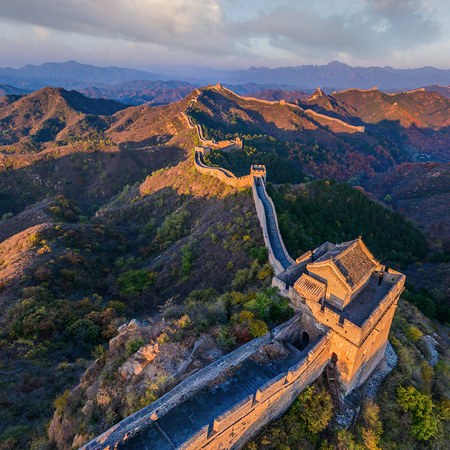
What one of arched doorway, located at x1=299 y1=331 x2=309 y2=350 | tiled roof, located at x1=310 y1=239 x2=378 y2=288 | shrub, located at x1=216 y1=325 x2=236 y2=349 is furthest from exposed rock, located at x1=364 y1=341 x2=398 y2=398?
shrub, located at x1=216 y1=325 x2=236 y2=349

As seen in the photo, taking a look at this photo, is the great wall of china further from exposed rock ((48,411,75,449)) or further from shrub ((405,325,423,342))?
shrub ((405,325,423,342))

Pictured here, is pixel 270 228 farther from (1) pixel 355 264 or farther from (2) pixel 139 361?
(2) pixel 139 361

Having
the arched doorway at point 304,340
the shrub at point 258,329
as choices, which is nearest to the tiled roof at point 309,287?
the arched doorway at point 304,340

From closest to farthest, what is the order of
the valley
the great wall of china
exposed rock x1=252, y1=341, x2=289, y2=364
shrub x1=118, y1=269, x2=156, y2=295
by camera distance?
the great wall of china, exposed rock x1=252, y1=341, x2=289, y2=364, the valley, shrub x1=118, y1=269, x2=156, y2=295

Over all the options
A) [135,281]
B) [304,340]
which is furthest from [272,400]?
[135,281]

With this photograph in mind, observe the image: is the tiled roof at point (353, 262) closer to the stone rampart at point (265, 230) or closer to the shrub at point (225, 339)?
the shrub at point (225, 339)

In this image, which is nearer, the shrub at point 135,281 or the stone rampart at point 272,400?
the stone rampart at point 272,400

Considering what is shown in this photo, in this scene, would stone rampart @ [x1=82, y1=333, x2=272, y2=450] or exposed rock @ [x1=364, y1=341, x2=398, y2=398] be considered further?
exposed rock @ [x1=364, y1=341, x2=398, y2=398]

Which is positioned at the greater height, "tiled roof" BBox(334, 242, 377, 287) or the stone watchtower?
"tiled roof" BBox(334, 242, 377, 287)
